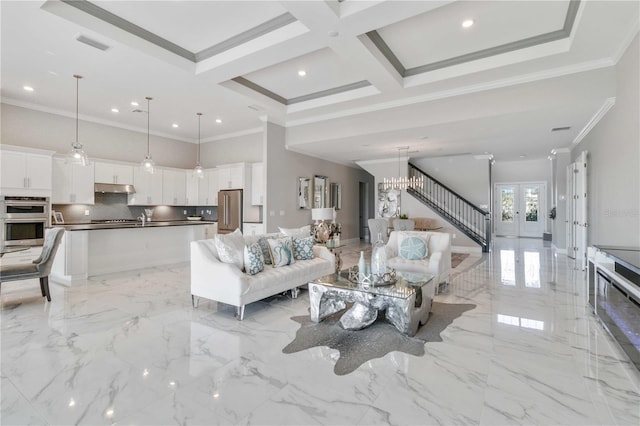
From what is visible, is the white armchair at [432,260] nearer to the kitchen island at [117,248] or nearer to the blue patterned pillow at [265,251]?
the blue patterned pillow at [265,251]

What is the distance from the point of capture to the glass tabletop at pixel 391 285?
121 inches

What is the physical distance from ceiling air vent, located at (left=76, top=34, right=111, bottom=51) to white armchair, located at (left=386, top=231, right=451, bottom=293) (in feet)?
15.5

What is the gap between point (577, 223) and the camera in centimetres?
684

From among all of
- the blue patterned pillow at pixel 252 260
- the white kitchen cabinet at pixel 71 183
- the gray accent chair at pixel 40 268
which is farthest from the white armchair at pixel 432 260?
the white kitchen cabinet at pixel 71 183

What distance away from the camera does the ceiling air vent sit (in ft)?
12.1

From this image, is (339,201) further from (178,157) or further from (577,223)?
(577,223)

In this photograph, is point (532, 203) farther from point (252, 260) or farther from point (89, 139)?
point (89, 139)

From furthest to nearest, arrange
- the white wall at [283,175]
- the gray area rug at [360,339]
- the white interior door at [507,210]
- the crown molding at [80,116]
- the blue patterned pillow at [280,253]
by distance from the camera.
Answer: the white interior door at [507,210] < the white wall at [283,175] < the crown molding at [80,116] < the blue patterned pillow at [280,253] < the gray area rug at [360,339]

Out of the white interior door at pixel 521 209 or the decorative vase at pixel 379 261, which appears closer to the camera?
the decorative vase at pixel 379 261

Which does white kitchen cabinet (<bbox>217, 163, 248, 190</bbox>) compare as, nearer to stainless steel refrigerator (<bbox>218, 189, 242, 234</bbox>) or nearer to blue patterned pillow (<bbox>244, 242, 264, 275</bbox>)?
stainless steel refrigerator (<bbox>218, 189, 242, 234</bbox>)

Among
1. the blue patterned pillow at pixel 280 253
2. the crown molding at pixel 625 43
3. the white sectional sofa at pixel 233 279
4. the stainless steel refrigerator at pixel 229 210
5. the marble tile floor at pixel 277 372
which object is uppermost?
the crown molding at pixel 625 43

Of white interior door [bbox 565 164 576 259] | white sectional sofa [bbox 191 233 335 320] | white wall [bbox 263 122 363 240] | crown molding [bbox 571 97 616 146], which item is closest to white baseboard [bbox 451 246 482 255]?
white interior door [bbox 565 164 576 259]

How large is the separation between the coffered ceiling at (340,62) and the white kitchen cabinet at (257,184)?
137 centimetres

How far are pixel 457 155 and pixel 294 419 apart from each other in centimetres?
939
